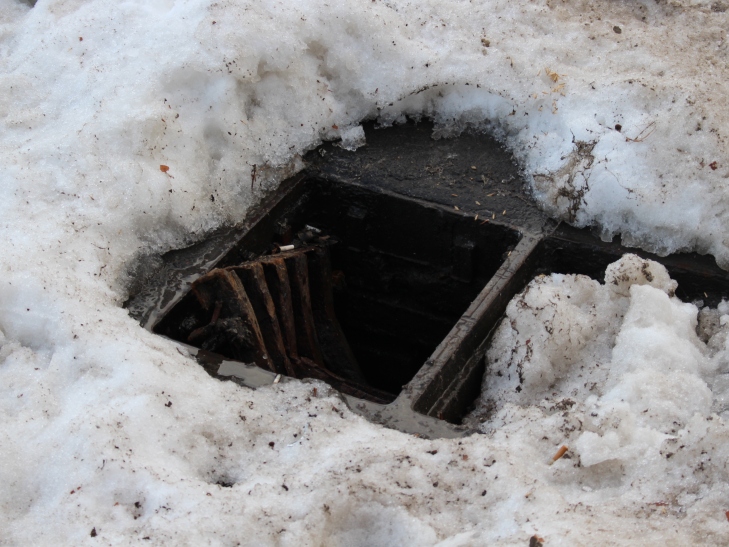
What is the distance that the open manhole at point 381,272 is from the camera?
331 cm

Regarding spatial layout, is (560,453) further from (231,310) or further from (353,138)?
(353,138)

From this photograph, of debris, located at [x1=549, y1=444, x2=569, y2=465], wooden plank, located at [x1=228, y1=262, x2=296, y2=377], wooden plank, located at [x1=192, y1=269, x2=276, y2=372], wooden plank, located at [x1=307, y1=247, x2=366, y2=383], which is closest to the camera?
debris, located at [x1=549, y1=444, x2=569, y2=465]

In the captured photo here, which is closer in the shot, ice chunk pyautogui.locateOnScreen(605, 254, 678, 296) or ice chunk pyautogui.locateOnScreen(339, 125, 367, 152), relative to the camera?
ice chunk pyautogui.locateOnScreen(605, 254, 678, 296)

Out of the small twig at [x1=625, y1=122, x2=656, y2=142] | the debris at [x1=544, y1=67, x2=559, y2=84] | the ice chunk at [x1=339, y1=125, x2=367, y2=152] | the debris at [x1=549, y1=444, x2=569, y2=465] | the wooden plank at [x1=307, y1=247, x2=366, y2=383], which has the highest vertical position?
the debris at [x1=544, y1=67, x2=559, y2=84]

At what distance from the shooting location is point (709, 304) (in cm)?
347

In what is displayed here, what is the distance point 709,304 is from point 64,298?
8.31 feet

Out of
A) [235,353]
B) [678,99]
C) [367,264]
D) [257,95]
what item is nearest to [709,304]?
[678,99]

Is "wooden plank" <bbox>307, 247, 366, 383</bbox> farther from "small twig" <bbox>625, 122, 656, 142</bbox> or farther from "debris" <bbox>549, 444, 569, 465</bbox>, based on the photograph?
"debris" <bbox>549, 444, 569, 465</bbox>

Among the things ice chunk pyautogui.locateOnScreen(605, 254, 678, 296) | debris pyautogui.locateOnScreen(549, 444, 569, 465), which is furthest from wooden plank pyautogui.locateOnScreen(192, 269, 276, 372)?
ice chunk pyautogui.locateOnScreen(605, 254, 678, 296)

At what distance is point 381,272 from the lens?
13.9 feet

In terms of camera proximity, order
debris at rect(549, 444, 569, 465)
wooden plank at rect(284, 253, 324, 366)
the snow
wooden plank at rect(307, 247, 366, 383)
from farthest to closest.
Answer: wooden plank at rect(307, 247, 366, 383), wooden plank at rect(284, 253, 324, 366), debris at rect(549, 444, 569, 465), the snow

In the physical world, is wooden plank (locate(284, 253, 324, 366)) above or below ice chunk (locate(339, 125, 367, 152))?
below

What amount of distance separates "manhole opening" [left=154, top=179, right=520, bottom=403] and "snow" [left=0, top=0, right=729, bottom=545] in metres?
0.25

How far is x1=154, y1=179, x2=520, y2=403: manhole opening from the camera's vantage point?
3.46m
